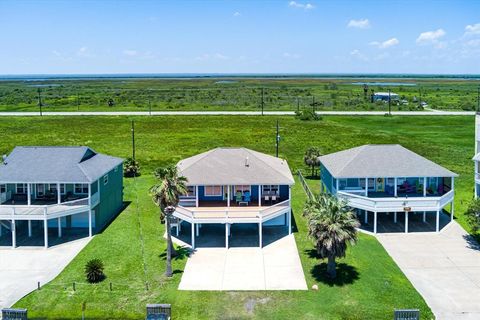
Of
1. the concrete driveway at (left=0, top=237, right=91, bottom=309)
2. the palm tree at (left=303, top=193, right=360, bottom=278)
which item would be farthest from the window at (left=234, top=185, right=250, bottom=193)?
the concrete driveway at (left=0, top=237, right=91, bottom=309)

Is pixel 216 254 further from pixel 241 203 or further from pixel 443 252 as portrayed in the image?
pixel 443 252

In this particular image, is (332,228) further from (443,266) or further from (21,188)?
(21,188)

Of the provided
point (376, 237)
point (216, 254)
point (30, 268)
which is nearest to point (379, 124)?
point (376, 237)

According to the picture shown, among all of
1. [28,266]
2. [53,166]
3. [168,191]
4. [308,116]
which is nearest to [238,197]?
[168,191]

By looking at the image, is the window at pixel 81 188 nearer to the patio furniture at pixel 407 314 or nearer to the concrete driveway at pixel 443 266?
the concrete driveway at pixel 443 266

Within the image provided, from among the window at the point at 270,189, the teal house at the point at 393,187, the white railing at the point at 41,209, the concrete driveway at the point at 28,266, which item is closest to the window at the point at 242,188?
the window at the point at 270,189

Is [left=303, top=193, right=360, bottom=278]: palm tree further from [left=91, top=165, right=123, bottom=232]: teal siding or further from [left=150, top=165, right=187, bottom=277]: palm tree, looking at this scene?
[left=91, top=165, right=123, bottom=232]: teal siding
